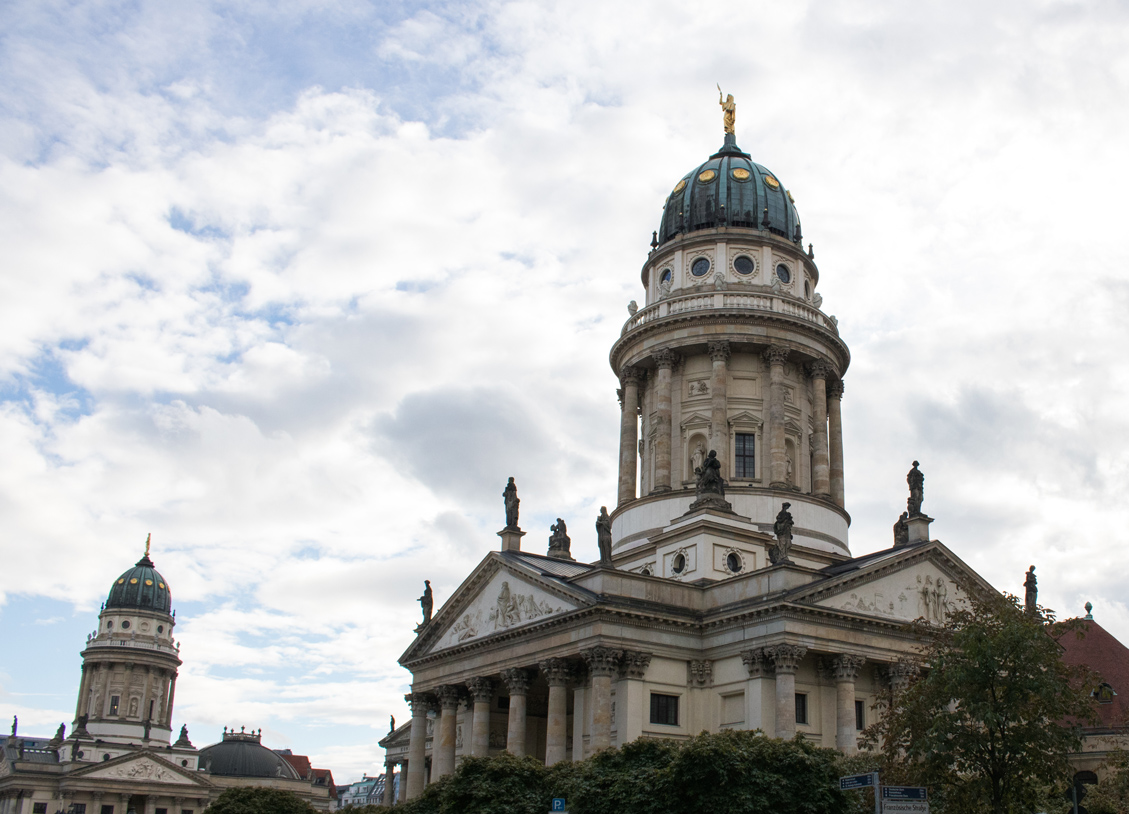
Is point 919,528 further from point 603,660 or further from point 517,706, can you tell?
point 517,706

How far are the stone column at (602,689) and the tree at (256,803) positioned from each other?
17.5 meters

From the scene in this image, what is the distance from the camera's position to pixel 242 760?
136 m

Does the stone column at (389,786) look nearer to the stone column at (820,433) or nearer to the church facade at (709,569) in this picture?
the church facade at (709,569)

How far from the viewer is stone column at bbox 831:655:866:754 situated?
45.1m

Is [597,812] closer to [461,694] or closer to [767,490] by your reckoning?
[461,694]

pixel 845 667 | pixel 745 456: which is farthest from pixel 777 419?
pixel 845 667

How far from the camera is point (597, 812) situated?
35.2m

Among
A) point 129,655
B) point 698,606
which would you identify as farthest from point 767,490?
point 129,655

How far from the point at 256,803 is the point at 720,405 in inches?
1099

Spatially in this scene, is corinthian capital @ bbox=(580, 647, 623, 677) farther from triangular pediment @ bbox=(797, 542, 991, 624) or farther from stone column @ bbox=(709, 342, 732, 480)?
stone column @ bbox=(709, 342, 732, 480)

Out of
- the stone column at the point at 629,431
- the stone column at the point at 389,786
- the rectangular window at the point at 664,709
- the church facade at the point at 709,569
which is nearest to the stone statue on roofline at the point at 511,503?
the church facade at the point at 709,569

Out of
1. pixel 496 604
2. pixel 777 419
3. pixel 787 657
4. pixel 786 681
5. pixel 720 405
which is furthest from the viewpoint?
pixel 720 405

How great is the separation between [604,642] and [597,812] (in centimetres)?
1110

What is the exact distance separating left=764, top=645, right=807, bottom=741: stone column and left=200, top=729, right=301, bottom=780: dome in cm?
10233
